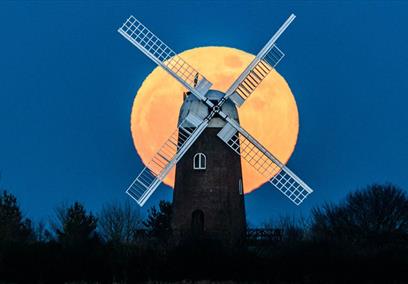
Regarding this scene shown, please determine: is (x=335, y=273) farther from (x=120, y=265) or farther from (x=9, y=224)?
(x=9, y=224)

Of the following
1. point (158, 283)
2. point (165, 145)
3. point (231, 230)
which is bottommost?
point (158, 283)

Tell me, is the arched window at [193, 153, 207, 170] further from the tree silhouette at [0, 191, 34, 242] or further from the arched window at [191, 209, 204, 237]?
the tree silhouette at [0, 191, 34, 242]

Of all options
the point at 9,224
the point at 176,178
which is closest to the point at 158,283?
the point at 176,178

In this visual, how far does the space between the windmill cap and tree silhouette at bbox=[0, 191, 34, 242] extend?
17.8 m

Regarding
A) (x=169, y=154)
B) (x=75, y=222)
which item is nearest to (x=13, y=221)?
(x=75, y=222)

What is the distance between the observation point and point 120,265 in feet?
109

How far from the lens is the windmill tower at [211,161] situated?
125 ft

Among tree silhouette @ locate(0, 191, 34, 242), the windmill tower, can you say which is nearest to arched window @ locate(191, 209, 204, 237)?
the windmill tower

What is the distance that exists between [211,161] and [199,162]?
52cm

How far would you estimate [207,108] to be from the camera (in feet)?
125

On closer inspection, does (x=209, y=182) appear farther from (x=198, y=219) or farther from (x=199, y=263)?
(x=199, y=263)

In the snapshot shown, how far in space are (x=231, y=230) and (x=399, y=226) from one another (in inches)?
421

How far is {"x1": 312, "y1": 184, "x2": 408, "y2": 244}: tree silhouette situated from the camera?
1718 inches

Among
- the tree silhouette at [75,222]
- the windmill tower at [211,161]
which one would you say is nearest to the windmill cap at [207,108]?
the windmill tower at [211,161]
